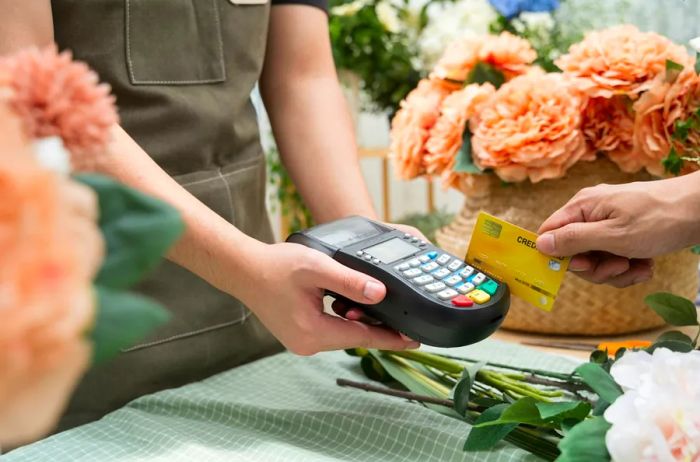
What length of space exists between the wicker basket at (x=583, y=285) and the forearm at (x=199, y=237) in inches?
16.8

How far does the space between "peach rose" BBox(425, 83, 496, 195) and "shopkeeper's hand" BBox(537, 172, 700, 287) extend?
27 centimetres

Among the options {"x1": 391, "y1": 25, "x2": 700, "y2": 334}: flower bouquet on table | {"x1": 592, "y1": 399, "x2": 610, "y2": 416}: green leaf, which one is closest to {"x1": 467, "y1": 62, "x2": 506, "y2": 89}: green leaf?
{"x1": 391, "y1": 25, "x2": 700, "y2": 334}: flower bouquet on table

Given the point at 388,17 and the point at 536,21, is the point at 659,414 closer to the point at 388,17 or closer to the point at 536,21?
the point at 536,21

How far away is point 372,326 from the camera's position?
662 millimetres

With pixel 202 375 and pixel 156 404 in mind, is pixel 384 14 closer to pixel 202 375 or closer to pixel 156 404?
pixel 202 375

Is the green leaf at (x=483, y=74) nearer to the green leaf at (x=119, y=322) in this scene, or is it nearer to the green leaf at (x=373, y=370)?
the green leaf at (x=373, y=370)

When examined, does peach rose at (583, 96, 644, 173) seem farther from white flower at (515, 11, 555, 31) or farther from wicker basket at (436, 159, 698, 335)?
white flower at (515, 11, 555, 31)

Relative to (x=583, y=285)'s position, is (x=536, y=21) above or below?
above

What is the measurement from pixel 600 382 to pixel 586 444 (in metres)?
0.08

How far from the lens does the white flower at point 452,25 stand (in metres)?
1.53

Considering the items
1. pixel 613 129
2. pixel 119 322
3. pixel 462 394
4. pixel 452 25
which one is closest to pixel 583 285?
pixel 613 129

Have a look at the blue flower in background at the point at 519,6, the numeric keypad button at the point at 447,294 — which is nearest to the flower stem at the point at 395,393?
the numeric keypad button at the point at 447,294

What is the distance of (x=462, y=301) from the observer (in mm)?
600

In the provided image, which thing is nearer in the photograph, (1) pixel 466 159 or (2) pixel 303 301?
(2) pixel 303 301
